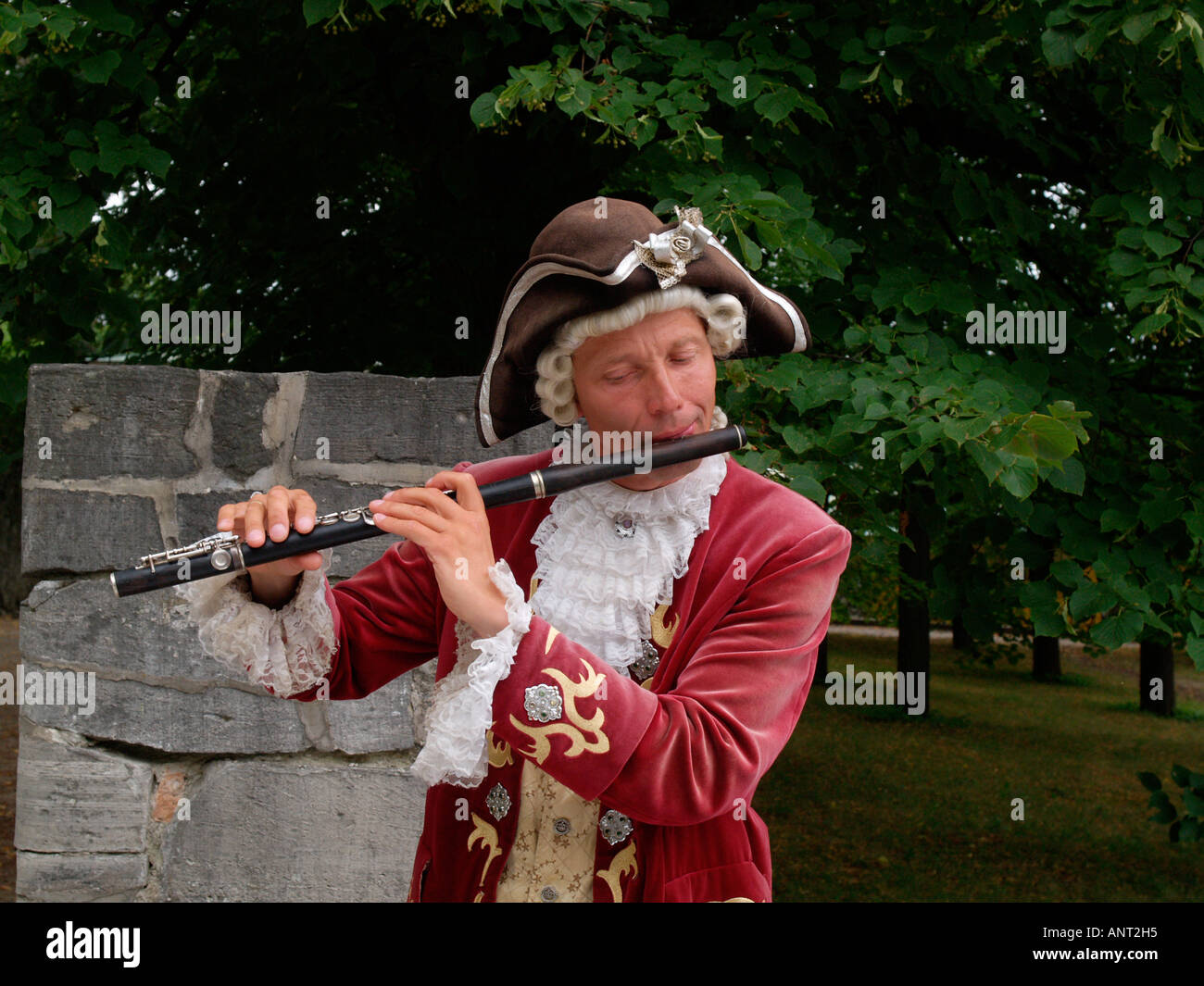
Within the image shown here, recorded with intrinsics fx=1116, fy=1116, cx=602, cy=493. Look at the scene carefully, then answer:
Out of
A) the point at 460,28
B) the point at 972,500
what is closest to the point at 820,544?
the point at 972,500

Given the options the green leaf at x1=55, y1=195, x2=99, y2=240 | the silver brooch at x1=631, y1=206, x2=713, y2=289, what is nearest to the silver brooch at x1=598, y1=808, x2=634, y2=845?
the silver brooch at x1=631, y1=206, x2=713, y2=289

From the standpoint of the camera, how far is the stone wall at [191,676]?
104 inches

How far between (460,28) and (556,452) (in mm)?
2512

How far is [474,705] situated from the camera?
145 centimetres

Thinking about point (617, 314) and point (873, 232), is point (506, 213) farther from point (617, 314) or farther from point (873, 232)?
point (617, 314)

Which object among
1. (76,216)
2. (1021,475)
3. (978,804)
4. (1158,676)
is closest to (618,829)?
(1021,475)

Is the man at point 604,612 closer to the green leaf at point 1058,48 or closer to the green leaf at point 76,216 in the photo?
the green leaf at point 1058,48

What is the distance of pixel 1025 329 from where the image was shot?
368 cm

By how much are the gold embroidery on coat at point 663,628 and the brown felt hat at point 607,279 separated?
0.43 meters

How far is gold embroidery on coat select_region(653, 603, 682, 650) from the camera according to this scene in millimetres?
1712

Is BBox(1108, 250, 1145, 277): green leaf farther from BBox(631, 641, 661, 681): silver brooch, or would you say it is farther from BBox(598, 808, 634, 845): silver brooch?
BBox(598, 808, 634, 845): silver brooch

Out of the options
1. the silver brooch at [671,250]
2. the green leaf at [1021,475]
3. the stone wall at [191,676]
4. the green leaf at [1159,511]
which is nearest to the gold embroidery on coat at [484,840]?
the silver brooch at [671,250]

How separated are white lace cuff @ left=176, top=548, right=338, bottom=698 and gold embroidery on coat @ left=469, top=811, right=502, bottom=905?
1.16 ft

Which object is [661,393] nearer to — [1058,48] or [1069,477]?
[1069,477]
